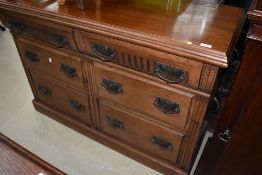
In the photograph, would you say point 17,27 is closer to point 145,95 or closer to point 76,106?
point 76,106

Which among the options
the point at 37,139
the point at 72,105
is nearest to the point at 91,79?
the point at 72,105

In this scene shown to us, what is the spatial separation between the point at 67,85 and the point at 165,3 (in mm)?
748

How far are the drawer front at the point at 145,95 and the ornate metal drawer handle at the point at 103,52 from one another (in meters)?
0.07

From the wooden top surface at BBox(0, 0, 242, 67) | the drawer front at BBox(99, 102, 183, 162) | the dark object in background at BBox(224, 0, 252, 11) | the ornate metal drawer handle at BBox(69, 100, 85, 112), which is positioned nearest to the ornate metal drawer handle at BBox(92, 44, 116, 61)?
the wooden top surface at BBox(0, 0, 242, 67)

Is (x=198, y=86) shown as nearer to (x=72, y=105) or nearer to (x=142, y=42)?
(x=142, y=42)

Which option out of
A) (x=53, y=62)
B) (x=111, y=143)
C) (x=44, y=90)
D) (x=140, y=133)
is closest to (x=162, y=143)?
(x=140, y=133)

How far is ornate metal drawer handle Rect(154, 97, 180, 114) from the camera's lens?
1.05 meters

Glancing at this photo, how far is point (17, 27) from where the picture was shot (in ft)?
4.35

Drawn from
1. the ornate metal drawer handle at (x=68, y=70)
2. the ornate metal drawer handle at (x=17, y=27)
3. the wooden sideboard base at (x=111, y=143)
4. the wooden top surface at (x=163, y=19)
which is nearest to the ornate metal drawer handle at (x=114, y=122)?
the wooden sideboard base at (x=111, y=143)

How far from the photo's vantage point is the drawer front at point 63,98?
1458 millimetres

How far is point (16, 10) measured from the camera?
119cm

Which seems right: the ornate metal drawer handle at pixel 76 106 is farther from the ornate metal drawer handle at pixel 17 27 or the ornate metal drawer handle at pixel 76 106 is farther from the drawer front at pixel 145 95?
the ornate metal drawer handle at pixel 17 27

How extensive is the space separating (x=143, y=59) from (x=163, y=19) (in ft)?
0.70

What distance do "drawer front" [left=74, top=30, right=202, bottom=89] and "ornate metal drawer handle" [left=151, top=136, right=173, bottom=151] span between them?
41cm
